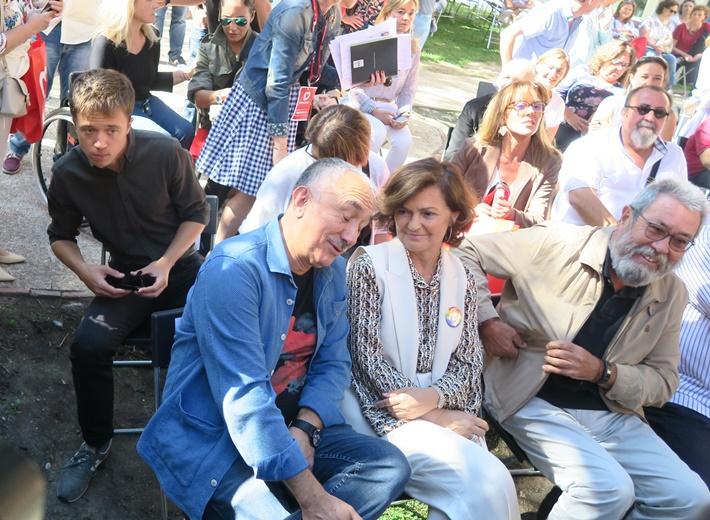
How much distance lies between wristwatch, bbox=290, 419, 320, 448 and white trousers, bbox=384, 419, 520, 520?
0.30 m

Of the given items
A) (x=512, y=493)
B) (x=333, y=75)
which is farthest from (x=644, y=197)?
(x=333, y=75)

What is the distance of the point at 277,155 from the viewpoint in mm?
5023

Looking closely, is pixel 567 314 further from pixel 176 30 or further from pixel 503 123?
pixel 176 30

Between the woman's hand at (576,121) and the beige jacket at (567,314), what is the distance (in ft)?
11.9

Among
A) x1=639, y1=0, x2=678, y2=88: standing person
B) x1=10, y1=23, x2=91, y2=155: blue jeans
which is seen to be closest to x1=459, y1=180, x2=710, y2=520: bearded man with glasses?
x1=10, y1=23, x2=91, y2=155: blue jeans

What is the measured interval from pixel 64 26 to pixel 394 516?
376 centimetres

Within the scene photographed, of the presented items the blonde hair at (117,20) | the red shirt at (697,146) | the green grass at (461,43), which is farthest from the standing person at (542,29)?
the green grass at (461,43)

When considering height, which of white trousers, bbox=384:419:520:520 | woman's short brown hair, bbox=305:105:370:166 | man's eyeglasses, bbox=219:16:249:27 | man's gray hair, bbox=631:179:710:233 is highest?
man's gray hair, bbox=631:179:710:233

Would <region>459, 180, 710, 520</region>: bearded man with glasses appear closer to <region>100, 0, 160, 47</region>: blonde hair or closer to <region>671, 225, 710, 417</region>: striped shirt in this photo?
<region>671, 225, 710, 417</region>: striped shirt

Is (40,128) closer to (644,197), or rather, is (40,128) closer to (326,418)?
(326,418)

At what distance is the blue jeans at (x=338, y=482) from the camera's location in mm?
2471

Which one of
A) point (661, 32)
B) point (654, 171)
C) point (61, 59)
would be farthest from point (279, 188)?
point (661, 32)

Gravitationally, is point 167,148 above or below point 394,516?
above

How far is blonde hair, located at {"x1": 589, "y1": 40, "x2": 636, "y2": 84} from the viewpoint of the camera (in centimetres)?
707
